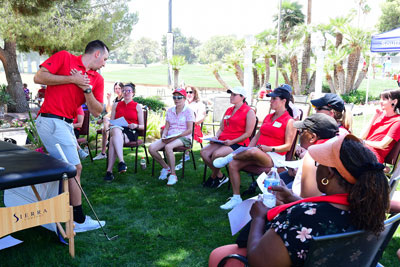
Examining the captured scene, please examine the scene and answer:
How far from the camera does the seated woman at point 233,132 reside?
4691 millimetres

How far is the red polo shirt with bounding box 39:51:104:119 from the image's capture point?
3.23 meters

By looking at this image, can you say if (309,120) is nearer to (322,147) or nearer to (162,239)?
(322,147)

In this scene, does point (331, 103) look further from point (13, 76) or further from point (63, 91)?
point (13, 76)

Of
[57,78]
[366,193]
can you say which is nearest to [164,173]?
[57,78]

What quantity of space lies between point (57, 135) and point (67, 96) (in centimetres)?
38

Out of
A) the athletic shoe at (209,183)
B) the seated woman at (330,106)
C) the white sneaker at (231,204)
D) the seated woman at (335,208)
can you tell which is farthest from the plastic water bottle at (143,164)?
the seated woman at (335,208)

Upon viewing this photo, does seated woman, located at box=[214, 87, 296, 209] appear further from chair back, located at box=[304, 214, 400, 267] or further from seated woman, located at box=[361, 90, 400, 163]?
chair back, located at box=[304, 214, 400, 267]

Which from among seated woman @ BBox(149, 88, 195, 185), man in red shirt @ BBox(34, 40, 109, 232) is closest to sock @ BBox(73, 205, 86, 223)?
man in red shirt @ BBox(34, 40, 109, 232)

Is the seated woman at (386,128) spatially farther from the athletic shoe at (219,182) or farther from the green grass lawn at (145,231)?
the athletic shoe at (219,182)

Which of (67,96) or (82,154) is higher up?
(67,96)

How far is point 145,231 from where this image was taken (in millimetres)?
3525

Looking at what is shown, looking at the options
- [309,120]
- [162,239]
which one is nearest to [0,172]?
[162,239]

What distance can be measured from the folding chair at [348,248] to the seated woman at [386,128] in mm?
2926

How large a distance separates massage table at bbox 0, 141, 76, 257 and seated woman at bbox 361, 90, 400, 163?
3.50m
